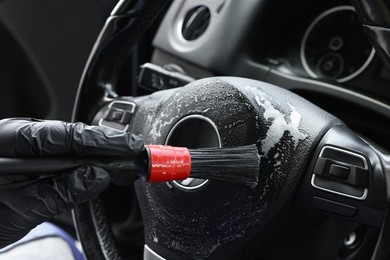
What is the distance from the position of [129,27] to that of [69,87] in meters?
0.65

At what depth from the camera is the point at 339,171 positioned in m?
0.64

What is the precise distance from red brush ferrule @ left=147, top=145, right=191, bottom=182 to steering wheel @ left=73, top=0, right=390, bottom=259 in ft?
0.33

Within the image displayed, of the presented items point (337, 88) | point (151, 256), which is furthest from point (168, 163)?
point (337, 88)

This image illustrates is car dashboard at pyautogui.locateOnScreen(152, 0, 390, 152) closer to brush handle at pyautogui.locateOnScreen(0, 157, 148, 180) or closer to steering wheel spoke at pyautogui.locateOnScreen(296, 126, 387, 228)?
steering wheel spoke at pyautogui.locateOnScreen(296, 126, 387, 228)

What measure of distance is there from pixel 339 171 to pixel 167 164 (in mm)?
205

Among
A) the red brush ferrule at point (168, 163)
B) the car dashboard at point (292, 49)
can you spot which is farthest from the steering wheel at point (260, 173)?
the car dashboard at point (292, 49)

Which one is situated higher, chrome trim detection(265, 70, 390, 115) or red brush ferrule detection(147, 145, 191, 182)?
chrome trim detection(265, 70, 390, 115)

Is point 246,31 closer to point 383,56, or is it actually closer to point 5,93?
point 383,56

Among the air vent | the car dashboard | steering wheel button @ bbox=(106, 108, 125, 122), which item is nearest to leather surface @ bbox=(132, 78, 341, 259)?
steering wheel button @ bbox=(106, 108, 125, 122)

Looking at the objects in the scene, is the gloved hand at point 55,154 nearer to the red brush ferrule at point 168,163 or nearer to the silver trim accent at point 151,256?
the red brush ferrule at point 168,163

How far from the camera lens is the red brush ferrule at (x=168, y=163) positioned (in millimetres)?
570

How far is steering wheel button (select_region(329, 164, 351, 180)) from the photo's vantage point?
637mm

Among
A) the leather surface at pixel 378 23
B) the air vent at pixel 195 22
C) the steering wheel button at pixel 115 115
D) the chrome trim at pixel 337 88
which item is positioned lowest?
the steering wheel button at pixel 115 115

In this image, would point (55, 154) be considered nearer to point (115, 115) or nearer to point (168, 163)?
point (168, 163)
